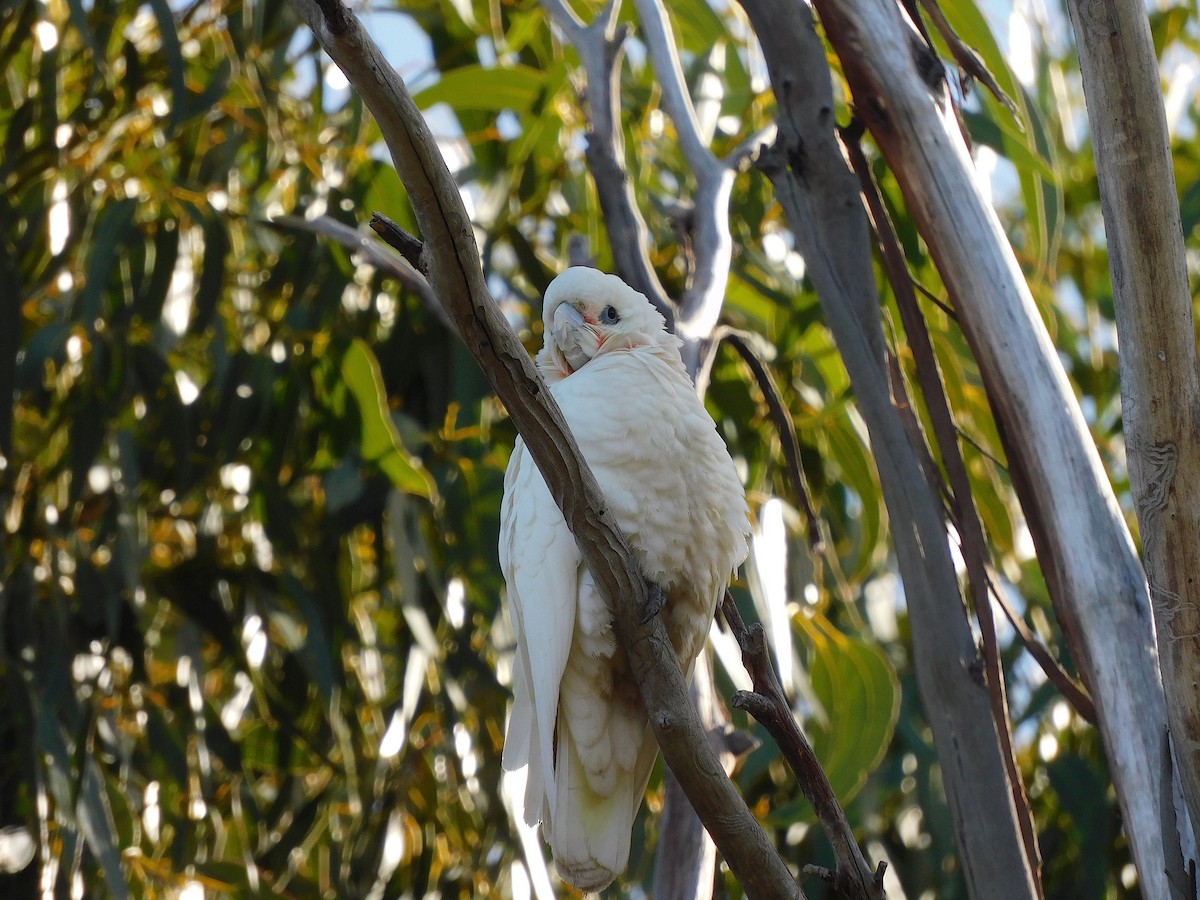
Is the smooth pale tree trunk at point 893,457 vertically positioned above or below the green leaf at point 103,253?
below

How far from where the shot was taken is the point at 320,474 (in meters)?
2.11

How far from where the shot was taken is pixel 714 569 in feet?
4.68

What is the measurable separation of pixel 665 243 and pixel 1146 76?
54.8 inches

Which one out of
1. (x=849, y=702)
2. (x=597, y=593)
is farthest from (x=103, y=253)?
(x=849, y=702)

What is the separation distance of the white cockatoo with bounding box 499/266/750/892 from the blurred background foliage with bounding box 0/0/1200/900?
393mm

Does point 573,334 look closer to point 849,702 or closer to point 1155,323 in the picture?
point 849,702

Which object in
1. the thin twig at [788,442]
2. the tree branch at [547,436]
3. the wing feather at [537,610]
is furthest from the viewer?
the thin twig at [788,442]

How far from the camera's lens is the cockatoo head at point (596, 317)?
1.58 meters

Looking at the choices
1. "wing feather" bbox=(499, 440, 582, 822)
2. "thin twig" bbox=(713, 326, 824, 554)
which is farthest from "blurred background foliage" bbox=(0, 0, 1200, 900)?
"wing feather" bbox=(499, 440, 582, 822)

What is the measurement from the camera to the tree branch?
0.81m

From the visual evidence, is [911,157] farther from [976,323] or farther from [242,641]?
[242,641]

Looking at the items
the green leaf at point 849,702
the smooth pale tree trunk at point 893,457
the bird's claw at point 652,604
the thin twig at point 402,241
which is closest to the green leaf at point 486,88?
the smooth pale tree trunk at point 893,457

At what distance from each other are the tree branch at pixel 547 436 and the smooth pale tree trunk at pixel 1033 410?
31 cm

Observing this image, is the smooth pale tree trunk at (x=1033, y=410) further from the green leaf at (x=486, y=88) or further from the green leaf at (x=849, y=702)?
the green leaf at (x=486, y=88)
